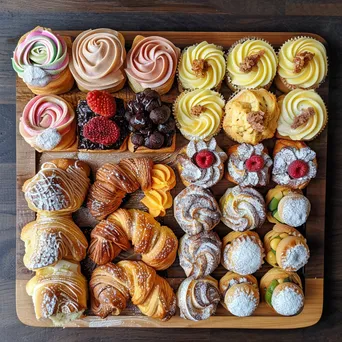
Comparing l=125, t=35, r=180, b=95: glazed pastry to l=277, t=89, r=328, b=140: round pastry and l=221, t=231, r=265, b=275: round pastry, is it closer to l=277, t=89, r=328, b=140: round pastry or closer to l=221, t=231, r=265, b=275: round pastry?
l=277, t=89, r=328, b=140: round pastry

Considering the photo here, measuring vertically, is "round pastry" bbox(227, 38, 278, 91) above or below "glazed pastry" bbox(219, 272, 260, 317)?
above

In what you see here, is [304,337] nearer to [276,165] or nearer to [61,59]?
[276,165]

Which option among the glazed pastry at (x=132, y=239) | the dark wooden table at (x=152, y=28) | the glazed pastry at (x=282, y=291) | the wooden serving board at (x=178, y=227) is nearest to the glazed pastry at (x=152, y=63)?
the wooden serving board at (x=178, y=227)

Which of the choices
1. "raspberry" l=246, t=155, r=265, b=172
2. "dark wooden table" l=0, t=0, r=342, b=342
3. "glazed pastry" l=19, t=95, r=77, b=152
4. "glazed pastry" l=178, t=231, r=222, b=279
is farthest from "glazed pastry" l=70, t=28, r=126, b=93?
"glazed pastry" l=178, t=231, r=222, b=279

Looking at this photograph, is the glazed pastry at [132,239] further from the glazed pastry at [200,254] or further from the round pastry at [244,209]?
the round pastry at [244,209]

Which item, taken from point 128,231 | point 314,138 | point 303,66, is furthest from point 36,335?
point 303,66

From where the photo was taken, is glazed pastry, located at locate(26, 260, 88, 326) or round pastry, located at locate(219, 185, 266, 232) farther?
round pastry, located at locate(219, 185, 266, 232)

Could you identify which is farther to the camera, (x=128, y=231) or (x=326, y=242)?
(x=326, y=242)
